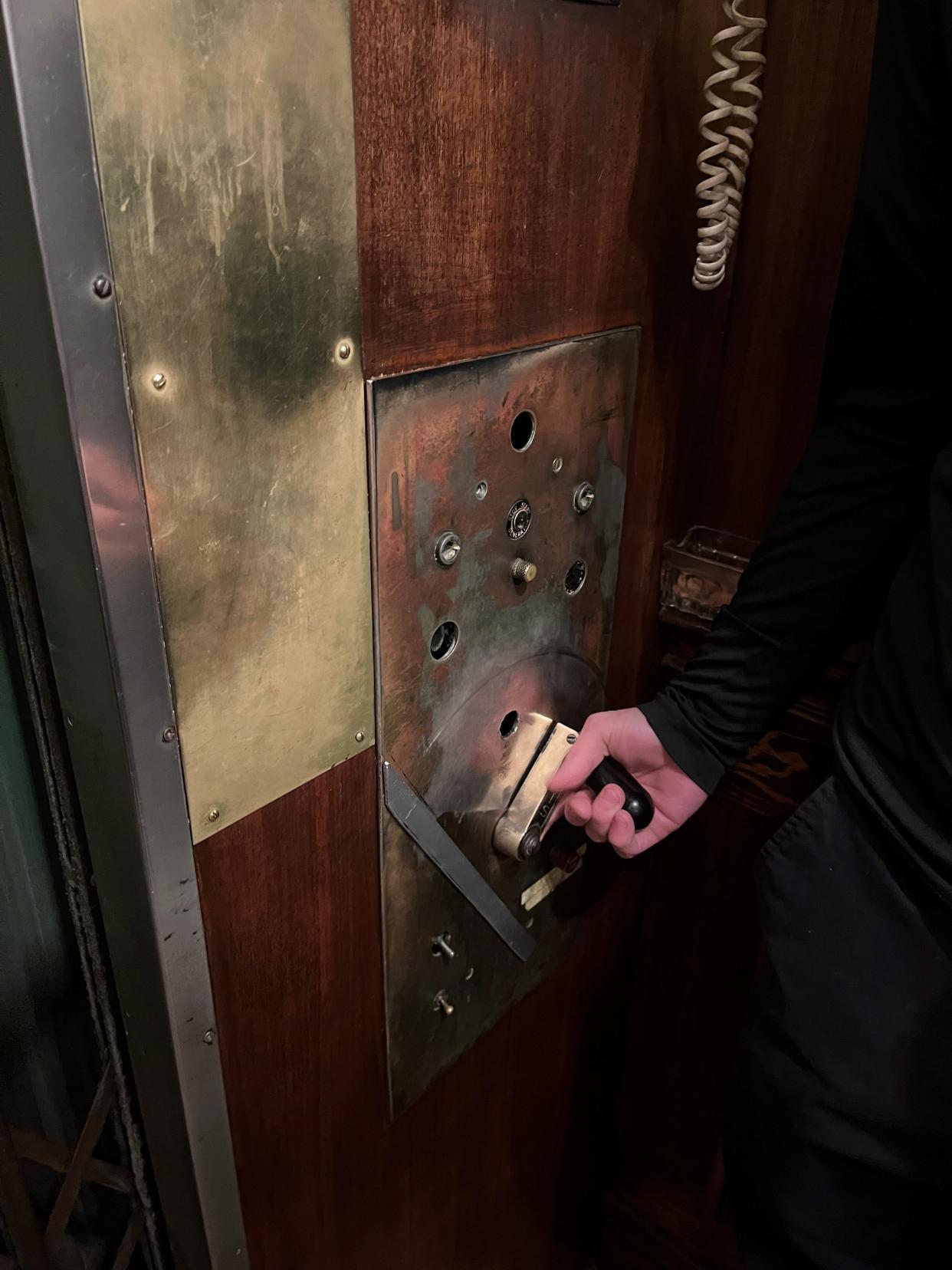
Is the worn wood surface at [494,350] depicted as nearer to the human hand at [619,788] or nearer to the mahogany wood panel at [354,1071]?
the mahogany wood panel at [354,1071]

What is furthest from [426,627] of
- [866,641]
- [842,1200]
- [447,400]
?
[842,1200]

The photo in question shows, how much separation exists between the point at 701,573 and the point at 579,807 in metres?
0.27

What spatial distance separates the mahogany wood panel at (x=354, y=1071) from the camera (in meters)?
0.59

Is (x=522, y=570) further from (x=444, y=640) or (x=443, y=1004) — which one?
(x=443, y=1004)

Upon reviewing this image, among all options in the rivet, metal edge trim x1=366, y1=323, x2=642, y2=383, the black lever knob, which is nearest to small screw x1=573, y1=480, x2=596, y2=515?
metal edge trim x1=366, y1=323, x2=642, y2=383

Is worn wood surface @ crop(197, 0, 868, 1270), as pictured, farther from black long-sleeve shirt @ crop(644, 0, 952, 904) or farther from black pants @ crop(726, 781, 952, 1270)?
black pants @ crop(726, 781, 952, 1270)

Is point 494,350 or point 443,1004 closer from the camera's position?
point 494,350

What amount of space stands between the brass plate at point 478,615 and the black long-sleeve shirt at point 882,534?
4.8 inches

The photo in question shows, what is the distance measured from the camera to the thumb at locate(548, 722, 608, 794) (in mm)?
774

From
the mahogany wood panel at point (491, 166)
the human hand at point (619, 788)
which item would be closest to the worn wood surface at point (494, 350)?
the mahogany wood panel at point (491, 166)

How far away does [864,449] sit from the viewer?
0.69 meters

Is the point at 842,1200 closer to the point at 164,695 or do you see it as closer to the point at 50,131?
the point at 164,695

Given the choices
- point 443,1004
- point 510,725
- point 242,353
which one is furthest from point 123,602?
point 443,1004

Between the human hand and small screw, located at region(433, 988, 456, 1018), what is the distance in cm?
17
